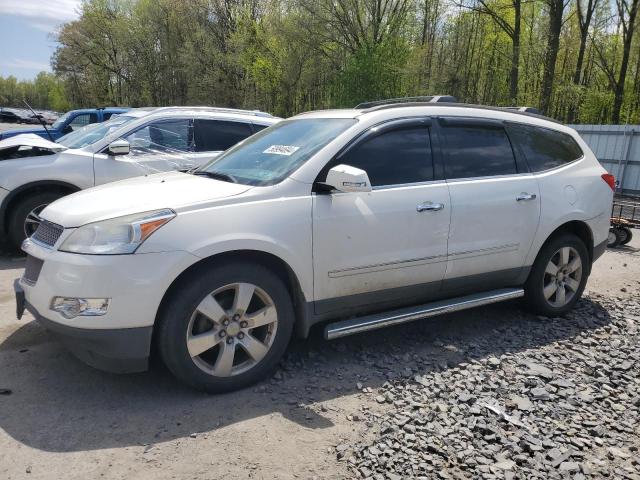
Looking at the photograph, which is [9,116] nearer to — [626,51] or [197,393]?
[626,51]

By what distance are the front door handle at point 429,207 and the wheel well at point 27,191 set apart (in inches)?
190

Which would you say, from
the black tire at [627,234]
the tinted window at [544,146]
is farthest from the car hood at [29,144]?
the black tire at [627,234]

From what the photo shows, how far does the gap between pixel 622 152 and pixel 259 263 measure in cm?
1746

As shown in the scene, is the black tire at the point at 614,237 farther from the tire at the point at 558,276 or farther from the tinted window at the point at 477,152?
the tinted window at the point at 477,152

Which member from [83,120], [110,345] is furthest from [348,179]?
[83,120]

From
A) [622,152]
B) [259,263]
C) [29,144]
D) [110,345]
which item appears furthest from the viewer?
[622,152]

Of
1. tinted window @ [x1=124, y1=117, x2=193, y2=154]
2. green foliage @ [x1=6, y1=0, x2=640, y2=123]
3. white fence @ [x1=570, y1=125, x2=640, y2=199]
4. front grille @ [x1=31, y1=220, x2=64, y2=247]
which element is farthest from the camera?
green foliage @ [x1=6, y1=0, x2=640, y2=123]

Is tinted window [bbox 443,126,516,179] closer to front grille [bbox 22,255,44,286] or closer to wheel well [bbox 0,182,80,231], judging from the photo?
front grille [bbox 22,255,44,286]

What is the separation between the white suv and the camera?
3072mm

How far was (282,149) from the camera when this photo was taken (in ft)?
13.2

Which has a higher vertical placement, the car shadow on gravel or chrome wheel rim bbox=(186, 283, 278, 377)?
chrome wheel rim bbox=(186, 283, 278, 377)

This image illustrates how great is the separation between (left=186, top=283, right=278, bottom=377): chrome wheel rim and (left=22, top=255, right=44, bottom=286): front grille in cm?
101

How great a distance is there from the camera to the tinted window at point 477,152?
4277mm

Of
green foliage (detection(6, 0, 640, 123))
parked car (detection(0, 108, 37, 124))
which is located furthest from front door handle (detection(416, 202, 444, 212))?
parked car (detection(0, 108, 37, 124))
